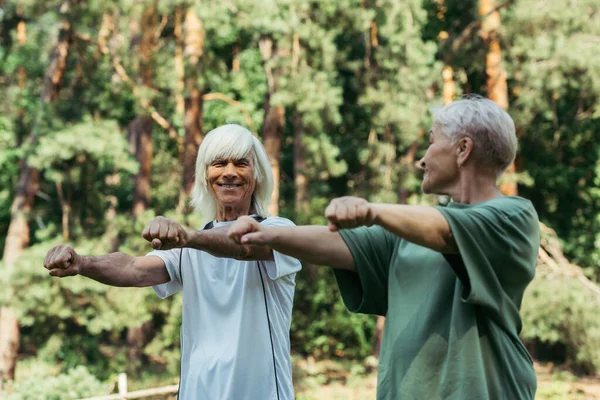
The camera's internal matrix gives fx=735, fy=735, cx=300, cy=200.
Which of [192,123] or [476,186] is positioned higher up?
[192,123]

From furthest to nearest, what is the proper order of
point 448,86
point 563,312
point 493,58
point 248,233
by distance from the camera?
point 448,86 < point 493,58 < point 563,312 < point 248,233

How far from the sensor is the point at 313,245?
5.57 feet

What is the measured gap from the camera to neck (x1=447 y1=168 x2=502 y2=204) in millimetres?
1755

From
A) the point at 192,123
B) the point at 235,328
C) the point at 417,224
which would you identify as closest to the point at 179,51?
the point at 192,123

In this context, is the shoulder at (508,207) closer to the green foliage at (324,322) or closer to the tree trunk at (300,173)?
the tree trunk at (300,173)

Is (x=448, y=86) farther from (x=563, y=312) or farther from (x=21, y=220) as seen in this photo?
(x=21, y=220)

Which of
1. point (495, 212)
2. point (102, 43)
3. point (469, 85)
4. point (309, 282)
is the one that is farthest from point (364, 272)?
point (469, 85)

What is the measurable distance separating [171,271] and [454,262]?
3.43 ft

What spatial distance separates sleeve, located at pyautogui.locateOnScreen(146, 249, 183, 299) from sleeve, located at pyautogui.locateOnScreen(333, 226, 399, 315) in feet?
2.13

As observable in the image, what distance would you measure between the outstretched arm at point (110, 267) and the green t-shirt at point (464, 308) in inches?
→ 29.3

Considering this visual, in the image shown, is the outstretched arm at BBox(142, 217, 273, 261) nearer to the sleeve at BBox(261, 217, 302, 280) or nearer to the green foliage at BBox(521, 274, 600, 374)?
the sleeve at BBox(261, 217, 302, 280)

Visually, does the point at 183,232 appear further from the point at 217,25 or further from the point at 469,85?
the point at 469,85

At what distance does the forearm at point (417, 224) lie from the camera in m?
1.47

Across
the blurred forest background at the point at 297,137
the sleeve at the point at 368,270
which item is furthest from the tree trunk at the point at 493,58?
the sleeve at the point at 368,270
